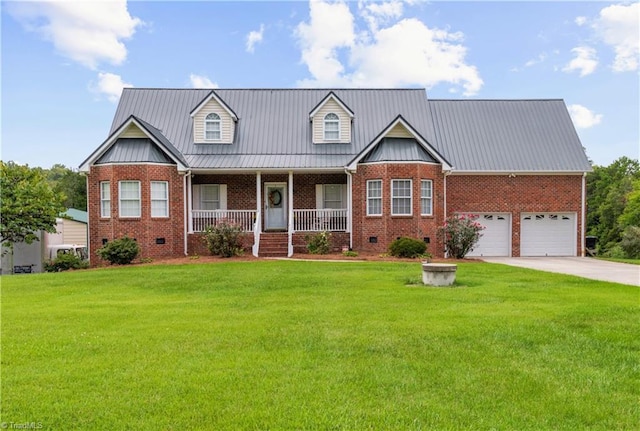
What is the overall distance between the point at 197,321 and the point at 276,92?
2018 centimetres

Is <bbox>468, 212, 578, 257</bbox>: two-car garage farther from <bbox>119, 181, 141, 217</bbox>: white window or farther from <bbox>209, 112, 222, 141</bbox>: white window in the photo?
<bbox>119, 181, 141, 217</bbox>: white window

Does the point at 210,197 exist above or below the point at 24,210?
above

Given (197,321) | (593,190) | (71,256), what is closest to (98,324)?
(197,321)

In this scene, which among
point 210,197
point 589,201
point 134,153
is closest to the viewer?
point 134,153

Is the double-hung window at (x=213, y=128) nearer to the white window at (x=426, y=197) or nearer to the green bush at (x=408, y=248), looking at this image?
the white window at (x=426, y=197)

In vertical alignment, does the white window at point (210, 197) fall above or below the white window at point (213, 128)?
below

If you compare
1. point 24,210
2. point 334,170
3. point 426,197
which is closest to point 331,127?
point 334,170

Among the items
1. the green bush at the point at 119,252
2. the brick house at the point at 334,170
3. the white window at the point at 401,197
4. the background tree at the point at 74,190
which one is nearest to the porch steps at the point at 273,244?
the brick house at the point at 334,170

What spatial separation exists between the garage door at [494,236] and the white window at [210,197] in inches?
484

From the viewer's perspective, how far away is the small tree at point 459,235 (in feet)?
65.2

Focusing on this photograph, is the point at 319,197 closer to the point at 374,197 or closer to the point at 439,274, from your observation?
the point at 374,197

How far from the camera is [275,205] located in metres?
23.3

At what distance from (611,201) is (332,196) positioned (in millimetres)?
40004

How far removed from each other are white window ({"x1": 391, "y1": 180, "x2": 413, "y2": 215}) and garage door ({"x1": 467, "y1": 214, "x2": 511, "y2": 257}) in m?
4.93
